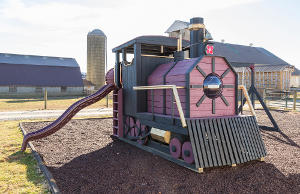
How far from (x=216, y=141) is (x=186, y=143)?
0.70 metres

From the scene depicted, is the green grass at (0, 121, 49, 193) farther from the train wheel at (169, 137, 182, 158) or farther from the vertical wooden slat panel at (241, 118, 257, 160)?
the vertical wooden slat panel at (241, 118, 257, 160)

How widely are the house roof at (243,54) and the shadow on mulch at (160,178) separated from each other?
109 feet

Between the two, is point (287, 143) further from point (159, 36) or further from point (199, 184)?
point (159, 36)

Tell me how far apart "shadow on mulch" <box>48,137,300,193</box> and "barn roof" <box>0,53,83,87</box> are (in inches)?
1314

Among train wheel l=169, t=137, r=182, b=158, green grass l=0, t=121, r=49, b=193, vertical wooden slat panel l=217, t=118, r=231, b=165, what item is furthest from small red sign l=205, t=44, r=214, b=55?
green grass l=0, t=121, r=49, b=193

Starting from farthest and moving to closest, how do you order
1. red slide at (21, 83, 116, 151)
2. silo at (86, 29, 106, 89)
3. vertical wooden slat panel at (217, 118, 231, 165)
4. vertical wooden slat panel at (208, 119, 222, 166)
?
silo at (86, 29, 106, 89) → red slide at (21, 83, 116, 151) → vertical wooden slat panel at (217, 118, 231, 165) → vertical wooden slat panel at (208, 119, 222, 166)

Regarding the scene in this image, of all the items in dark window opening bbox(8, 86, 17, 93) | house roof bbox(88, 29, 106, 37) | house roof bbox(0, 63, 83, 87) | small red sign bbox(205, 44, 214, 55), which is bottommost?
dark window opening bbox(8, 86, 17, 93)

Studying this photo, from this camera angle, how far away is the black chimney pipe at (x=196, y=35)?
659 centimetres

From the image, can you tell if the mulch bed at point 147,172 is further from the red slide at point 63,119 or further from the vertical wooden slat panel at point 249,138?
the red slide at point 63,119

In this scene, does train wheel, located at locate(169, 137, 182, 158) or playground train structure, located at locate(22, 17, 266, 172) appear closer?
playground train structure, located at locate(22, 17, 266, 172)

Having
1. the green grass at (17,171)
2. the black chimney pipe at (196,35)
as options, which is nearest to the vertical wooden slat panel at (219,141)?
the black chimney pipe at (196,35)

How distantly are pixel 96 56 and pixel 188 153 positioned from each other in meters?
40.3

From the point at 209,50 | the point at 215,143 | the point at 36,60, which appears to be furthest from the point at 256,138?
the point at 36,60

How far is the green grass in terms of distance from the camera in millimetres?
4672
